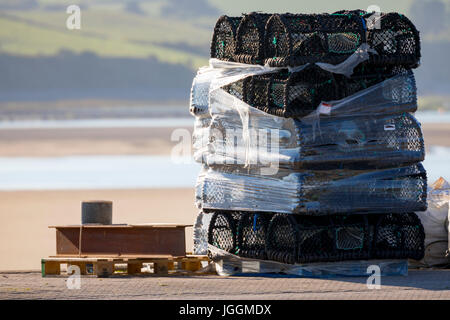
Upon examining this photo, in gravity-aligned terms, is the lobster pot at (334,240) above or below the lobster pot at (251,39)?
below

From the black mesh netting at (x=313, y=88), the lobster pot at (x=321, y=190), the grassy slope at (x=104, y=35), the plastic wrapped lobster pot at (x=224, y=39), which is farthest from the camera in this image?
the grassy slope at (x=104, y=35)

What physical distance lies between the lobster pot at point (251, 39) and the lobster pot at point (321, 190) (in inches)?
46.9

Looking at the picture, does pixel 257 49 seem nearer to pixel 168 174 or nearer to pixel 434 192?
pixel 434 192

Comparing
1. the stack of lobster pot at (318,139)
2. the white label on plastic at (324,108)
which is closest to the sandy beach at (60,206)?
the stack of lobster pot at (318,139)

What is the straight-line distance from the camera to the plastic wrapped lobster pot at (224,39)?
12.7m

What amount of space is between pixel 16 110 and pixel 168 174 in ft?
176

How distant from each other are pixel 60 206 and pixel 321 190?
37.8 feet

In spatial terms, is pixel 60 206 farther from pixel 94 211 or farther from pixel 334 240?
pixel 334 240

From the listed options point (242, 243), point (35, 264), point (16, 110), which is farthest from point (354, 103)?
point (16, 110)

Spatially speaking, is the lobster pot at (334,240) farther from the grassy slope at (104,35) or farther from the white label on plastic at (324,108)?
the grassy slope at (104,35)

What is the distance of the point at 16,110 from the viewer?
81125 millimetres

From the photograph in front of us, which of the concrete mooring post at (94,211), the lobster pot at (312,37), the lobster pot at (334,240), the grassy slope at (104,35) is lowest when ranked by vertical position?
the lobster pot at (334,240)

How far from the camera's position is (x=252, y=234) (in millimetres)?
12445
